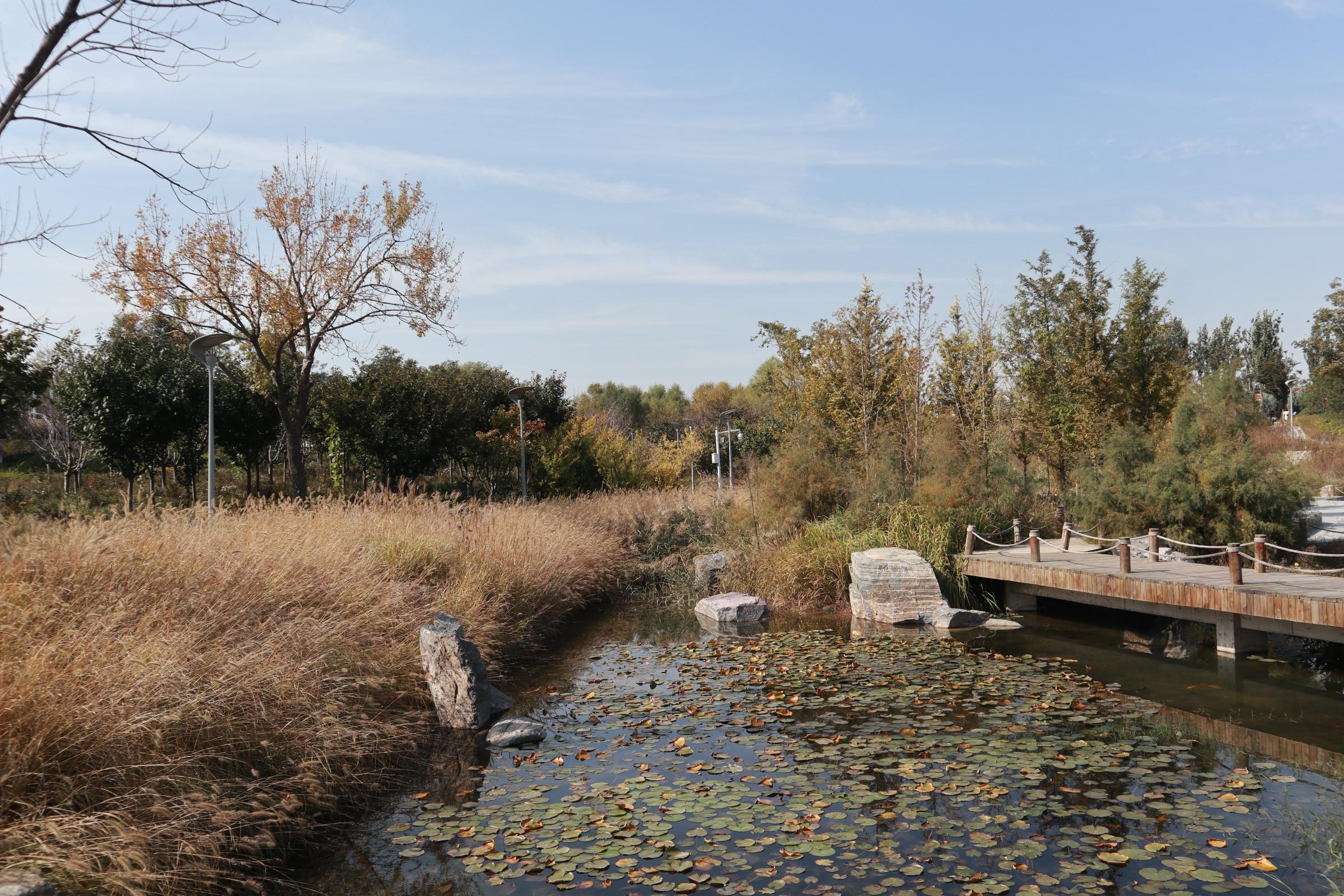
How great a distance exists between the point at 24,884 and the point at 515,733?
389cm

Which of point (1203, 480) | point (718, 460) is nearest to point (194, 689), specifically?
point (1203, 480)

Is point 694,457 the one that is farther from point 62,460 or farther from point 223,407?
point 62,460

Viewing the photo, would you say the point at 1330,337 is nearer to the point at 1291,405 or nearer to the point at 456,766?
the point at 1291,405

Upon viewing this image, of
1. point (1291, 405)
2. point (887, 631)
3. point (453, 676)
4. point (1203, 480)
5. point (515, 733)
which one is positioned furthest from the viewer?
point (1291, 405)

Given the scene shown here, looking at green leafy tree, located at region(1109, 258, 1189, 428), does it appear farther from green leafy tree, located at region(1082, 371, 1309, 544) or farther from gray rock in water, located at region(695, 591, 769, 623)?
gray rock in water, located at region(695, 591, 769, 623)

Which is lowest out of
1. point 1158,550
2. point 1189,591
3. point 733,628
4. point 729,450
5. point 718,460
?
point 733,628

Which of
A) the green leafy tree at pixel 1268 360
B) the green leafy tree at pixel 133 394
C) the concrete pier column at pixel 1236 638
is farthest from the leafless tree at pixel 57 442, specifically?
the green leafy tree at pixel 1268 360

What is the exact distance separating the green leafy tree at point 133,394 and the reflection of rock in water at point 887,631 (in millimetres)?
16590

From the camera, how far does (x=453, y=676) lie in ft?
23.6

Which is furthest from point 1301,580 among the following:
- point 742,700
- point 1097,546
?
point 742,700

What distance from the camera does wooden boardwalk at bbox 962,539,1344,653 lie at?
320 inches

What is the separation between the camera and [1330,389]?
31938 millimetres

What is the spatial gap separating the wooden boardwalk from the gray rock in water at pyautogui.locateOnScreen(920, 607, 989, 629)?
76 centimetres

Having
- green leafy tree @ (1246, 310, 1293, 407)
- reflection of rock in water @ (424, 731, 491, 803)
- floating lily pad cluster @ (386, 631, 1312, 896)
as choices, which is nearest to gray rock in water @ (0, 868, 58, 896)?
floating lily pad cluster @ (386, 631, 1312, 896)
